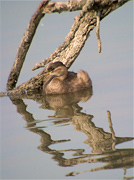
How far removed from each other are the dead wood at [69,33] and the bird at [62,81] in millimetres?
257

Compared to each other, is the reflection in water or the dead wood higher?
the dead wood

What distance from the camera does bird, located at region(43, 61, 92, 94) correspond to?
968 centimetres

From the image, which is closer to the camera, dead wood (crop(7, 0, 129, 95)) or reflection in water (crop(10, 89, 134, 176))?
reflection in water (crop(10, 89, 134, 176))

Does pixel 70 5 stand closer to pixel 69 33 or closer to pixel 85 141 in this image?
pixel 69 33

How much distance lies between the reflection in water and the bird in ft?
2.08

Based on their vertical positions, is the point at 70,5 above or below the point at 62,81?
above

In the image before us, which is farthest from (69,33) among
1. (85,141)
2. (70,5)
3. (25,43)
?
(85,141)

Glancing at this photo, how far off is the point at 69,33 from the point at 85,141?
3842 mm

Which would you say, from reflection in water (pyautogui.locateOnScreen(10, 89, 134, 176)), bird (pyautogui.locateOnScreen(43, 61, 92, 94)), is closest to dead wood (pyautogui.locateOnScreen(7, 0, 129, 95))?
bird (pyautogui.locateOnScreen(43, 61, 92, 94))

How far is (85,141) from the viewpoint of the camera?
→ 5926 millimetres

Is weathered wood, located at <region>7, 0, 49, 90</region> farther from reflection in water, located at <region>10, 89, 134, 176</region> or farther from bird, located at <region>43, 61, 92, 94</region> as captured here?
reflection in water, located at <region>10, 89, 134, 176</region>

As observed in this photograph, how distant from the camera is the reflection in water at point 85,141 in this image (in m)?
5.16

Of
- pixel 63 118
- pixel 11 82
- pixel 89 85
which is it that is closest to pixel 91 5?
pixel 63 118

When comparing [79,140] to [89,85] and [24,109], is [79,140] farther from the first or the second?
[89,85]
